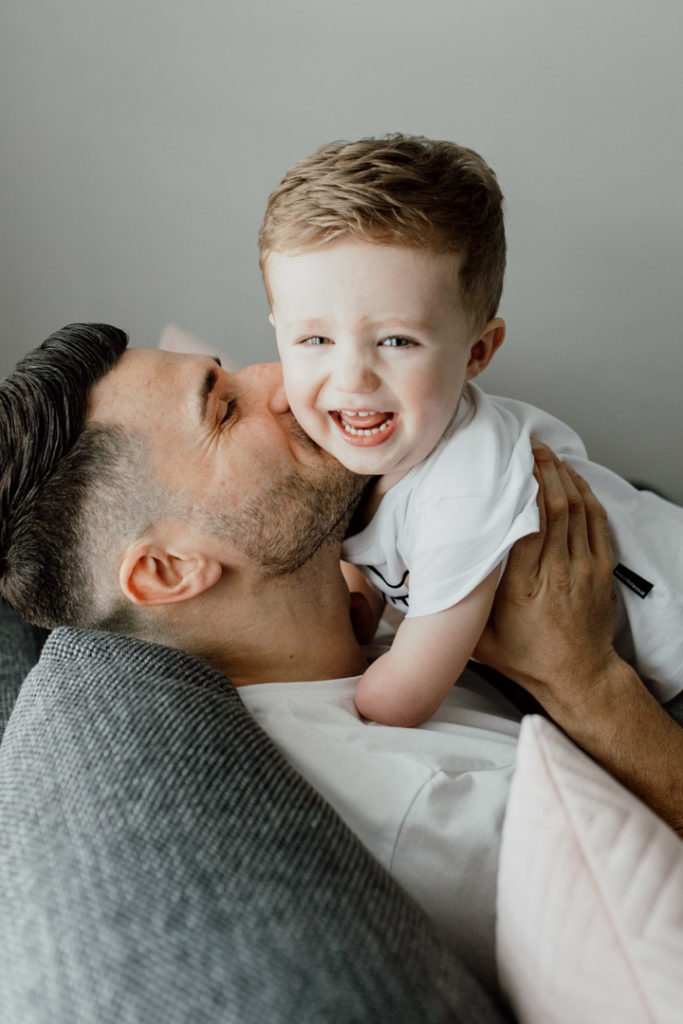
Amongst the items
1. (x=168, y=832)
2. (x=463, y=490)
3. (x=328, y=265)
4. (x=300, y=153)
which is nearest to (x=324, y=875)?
(x=168, y=832)

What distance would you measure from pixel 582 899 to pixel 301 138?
1.62 metres

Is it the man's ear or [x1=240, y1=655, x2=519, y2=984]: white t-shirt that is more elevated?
the man's ear

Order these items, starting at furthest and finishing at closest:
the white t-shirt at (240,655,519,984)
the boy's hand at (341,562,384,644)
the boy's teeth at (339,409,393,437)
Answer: the boy's hand at (341,562,384,644), the boy's teeth at (339,409,393,437), the white t-shirt at (240,655,519,984)

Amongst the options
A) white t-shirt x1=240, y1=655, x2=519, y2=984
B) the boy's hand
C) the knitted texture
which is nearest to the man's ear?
white t-shirt x1=240, y1=655, x2=519, y2=984

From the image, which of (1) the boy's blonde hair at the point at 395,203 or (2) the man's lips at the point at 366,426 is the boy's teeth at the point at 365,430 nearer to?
(2) the man's lips at the point at 366,426

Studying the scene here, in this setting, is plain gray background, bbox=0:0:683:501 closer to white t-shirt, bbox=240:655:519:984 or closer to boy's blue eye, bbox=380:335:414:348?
boy's blue eye, bbox=380:335:414:348

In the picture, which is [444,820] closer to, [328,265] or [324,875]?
[324,875]

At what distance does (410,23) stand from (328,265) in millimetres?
1034

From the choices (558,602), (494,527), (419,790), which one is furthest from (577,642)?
(419,790)

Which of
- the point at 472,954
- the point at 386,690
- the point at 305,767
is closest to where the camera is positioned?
the point at 472,954

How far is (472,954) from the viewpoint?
3.25ft

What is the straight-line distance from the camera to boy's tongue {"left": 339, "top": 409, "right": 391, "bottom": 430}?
3.80ft

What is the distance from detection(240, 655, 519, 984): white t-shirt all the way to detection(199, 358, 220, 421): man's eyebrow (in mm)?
434

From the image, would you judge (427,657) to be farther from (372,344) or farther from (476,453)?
(372,344)
